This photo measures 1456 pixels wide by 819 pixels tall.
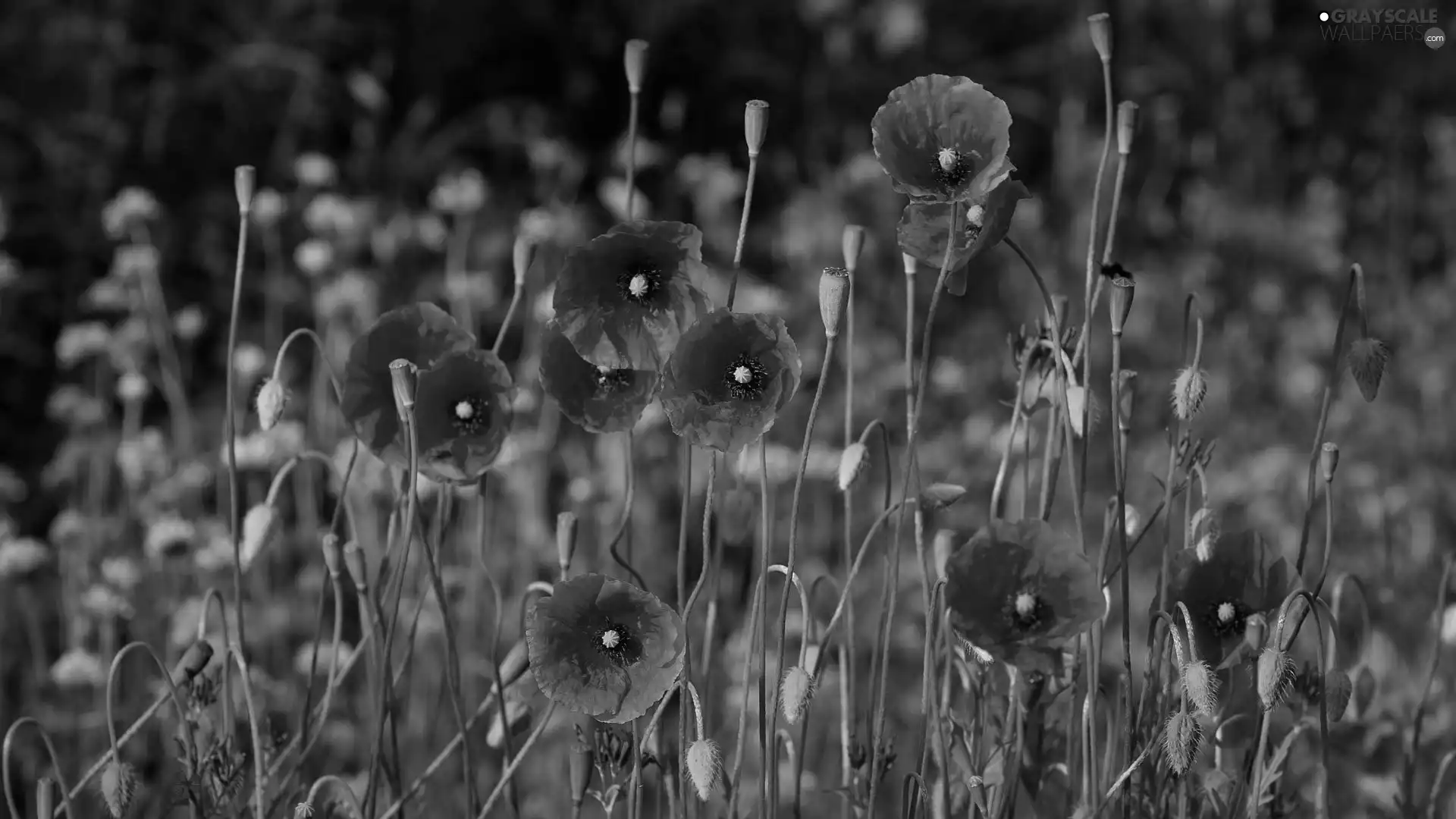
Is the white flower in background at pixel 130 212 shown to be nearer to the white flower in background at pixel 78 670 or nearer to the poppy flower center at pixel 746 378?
the white flower in background at pixel 78 670

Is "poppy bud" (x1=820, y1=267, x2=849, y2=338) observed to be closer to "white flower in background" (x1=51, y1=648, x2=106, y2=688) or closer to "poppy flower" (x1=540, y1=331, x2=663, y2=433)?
"poppy flower" (x1=540, y1=331, x2=663, y2=433)

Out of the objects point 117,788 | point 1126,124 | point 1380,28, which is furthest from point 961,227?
point 1380,28

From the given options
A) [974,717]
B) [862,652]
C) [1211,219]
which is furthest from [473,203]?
[1211,219]

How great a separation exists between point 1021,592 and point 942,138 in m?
0.47

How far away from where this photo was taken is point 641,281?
1619 millimetres

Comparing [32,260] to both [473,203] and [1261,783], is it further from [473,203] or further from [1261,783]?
[1261,783]

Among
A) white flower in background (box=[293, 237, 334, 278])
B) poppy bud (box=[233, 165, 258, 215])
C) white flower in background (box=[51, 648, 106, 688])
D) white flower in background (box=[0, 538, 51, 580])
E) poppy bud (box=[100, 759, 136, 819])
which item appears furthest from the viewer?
white flower in background (box=[293, 237, 334, 278])

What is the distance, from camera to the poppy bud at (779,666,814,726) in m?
1.51

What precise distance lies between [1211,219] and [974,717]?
3.98 metres

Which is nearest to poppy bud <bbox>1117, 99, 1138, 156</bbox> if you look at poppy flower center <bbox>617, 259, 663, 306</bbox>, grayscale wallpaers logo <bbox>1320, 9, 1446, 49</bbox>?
poppy flower center <bbox>617, 259, 663, 306</bbox>

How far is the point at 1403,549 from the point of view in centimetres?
370

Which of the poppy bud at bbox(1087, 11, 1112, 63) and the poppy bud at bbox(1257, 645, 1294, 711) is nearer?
the poppy bud at bbox(1257, 645, 1294, 711)

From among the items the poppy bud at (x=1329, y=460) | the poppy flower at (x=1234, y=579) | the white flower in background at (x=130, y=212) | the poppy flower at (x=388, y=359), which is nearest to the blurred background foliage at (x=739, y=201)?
the white flower in background at (x=130, y=212)

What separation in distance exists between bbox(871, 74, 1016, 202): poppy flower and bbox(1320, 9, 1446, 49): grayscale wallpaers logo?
3678mm
